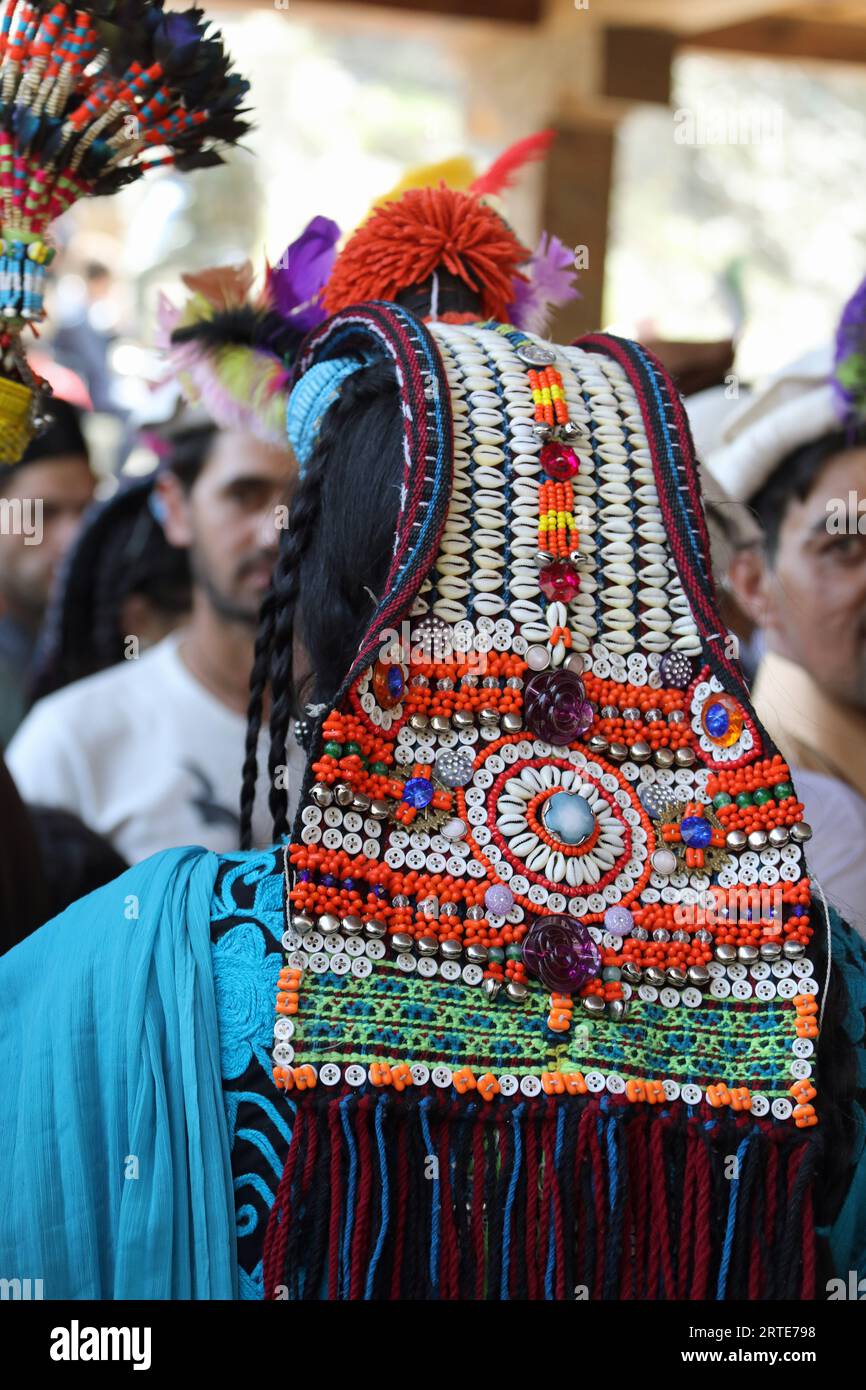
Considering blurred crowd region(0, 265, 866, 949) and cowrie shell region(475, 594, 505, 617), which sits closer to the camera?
cowrie shell region(475, 594, 505, 617)

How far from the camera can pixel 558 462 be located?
4.50 feet

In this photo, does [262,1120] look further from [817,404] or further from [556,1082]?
[817,404]

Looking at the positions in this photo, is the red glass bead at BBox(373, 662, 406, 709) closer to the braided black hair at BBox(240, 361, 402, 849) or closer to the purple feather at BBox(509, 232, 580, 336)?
the braided black hair at BBox(240, 361, 402, 849)

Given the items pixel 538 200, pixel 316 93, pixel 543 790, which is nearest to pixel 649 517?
pixel 543 790

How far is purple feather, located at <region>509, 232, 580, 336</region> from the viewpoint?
5.95 feet

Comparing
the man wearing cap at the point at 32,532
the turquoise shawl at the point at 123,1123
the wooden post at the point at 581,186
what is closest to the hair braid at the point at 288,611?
the turquoise shawl at the point at 123,1123

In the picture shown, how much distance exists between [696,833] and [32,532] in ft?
12.3

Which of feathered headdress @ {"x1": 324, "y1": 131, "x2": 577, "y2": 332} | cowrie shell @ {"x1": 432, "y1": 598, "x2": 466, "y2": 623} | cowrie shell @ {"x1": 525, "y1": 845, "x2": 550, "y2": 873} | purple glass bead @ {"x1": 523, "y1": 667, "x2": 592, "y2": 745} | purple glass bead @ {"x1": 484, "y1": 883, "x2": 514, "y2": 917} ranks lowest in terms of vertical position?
purple glass bead @ {"x1": 484, "y1": 883, "x2": 514, "y2": 917}

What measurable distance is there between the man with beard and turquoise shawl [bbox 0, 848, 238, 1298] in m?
2.13

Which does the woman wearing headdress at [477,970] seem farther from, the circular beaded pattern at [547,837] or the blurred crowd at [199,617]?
the blurred crowd at [199,617]

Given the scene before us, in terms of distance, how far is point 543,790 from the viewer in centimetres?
130

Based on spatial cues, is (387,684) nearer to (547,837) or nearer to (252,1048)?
(547,837)

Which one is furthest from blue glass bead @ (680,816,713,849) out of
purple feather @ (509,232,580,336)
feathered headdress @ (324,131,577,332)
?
purple feather @ (509,232,580,336)
